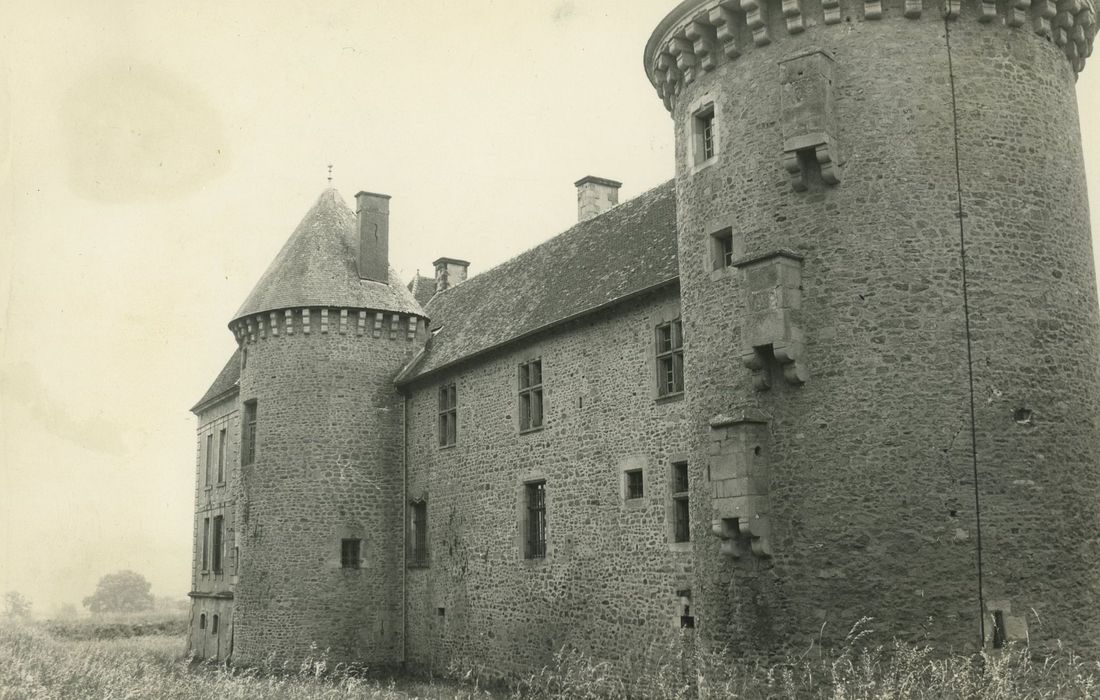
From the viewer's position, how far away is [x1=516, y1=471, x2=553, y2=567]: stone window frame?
2084 cm

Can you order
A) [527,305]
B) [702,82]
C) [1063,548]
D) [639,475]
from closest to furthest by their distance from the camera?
[1063,548], [702,82], [639,475], [527,305]

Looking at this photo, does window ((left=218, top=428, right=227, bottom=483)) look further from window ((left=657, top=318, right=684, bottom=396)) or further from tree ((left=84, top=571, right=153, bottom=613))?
tree ((left=84, top=571, right=153, bottom=613))

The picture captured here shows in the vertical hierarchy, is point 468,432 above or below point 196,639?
above

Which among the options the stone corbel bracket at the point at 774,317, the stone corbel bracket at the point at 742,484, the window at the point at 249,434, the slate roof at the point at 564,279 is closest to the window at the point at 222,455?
the window at the point at 249,434

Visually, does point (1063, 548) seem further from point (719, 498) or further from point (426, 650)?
point (426, 650)

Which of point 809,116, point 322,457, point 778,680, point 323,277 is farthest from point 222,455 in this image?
point 809,116

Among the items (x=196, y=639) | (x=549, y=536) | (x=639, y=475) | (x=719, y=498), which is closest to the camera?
(x=719, y=498)

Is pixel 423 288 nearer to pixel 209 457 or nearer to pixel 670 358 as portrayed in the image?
pixel 209 457

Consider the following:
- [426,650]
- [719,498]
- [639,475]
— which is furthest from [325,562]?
[719,498]

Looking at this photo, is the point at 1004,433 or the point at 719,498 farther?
the point at 719,498

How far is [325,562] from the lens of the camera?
24.8m

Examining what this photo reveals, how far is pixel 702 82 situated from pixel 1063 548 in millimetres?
7447

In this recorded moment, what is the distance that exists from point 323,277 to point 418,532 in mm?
6251

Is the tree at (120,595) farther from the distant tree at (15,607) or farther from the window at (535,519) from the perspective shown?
the window at (535,519)
